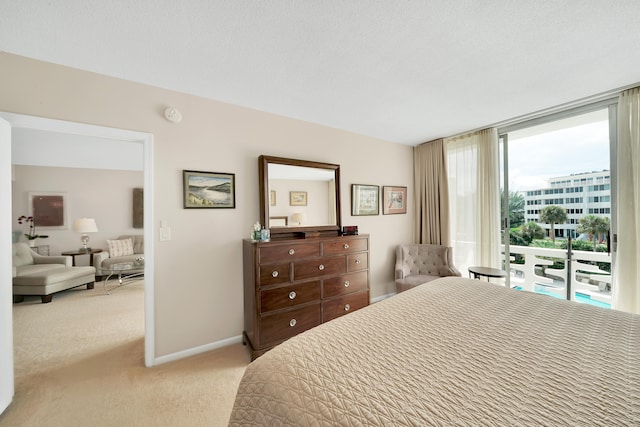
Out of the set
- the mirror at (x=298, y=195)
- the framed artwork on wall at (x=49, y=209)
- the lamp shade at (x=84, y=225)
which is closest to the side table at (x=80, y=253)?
the lamp shade at (x=84, y=225)

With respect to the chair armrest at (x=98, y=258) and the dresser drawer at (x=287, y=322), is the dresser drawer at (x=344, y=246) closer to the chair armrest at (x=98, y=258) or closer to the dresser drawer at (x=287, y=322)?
the dresser drawer at (x=287, y=322)

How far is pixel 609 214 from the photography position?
2.53m

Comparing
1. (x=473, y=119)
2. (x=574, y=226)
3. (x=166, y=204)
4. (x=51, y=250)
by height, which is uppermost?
(x=473, y=119)

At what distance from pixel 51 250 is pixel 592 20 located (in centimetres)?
862

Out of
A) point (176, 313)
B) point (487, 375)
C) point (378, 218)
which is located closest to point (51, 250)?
point (176, 313)

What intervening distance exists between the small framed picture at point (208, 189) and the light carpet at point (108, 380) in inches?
59.9

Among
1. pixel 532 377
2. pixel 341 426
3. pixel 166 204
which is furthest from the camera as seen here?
pixel 166 204

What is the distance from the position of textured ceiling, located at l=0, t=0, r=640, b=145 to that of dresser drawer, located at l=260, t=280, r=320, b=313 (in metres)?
1.96

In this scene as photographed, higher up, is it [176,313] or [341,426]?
[341,426]

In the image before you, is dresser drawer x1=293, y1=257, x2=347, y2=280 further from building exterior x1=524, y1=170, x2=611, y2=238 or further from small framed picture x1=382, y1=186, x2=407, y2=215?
building exterior x1=524, y1=170, x2=611, y2=238

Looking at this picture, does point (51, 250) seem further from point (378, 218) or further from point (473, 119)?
point (473, 119)

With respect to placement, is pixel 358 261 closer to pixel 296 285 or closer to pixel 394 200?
pixel 296 285

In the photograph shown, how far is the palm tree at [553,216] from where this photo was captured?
289cm

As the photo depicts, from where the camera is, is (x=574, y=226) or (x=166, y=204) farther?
(x=574, y=226)
